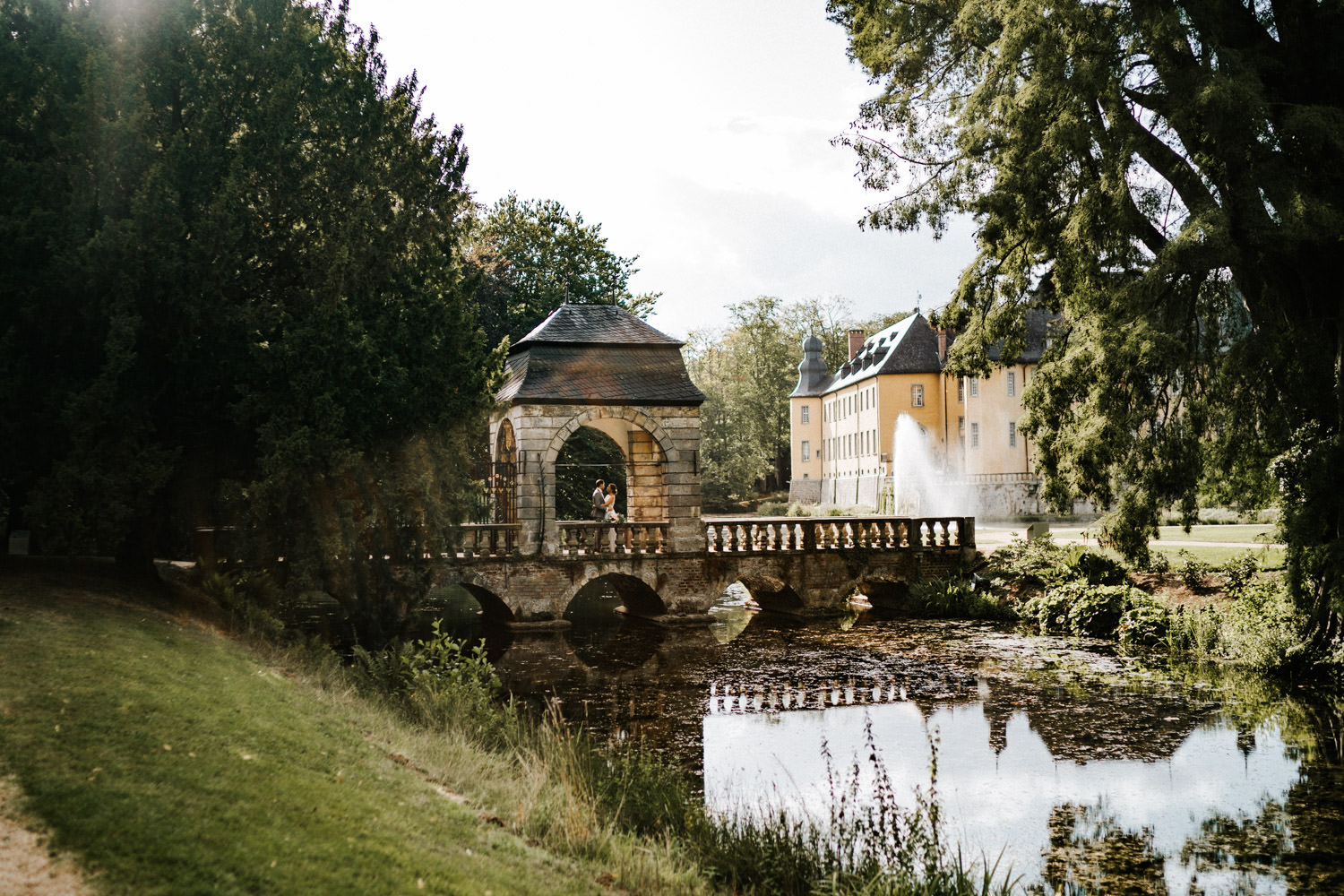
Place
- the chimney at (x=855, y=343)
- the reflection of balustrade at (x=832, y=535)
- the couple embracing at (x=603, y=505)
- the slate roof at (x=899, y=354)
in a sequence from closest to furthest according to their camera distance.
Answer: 1. the reflection of balustrade at (x=832, y=535)
2. the couple embracing at (x=603, y=505)
3. the slate roof at (x=899, y=354)
4. the chimney at (x=855, y=343)

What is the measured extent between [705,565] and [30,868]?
16.9 metres

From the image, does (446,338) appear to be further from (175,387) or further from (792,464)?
(792,464)

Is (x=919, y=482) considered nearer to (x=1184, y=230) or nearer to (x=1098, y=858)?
(x=1184, y=230)

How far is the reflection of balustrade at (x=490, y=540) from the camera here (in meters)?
18.8

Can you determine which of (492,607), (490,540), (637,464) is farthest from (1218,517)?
(490,540)

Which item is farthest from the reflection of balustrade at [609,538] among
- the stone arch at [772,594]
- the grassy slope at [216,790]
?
the grassy slope at [216,790]

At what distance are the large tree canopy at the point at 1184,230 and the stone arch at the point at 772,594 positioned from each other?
7901 millimetres

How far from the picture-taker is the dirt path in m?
4.06

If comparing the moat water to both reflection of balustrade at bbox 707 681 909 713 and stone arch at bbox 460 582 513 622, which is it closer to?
reflection of balustrade at bbox 707 681 909 713

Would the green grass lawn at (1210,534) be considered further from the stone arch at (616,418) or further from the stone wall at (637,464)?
the stone arch at (616,418)

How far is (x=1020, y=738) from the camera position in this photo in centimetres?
1088

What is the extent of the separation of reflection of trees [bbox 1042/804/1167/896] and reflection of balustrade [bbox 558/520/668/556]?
12408 millimetres

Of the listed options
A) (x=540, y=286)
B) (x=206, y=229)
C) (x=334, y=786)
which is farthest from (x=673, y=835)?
(x=540, y=286)

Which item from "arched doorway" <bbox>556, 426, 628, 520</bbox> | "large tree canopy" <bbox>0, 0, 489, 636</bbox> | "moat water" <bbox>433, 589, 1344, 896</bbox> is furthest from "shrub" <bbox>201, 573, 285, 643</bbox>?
"arched doorway" <bbox>556, 426, 628, 520</bbox>
